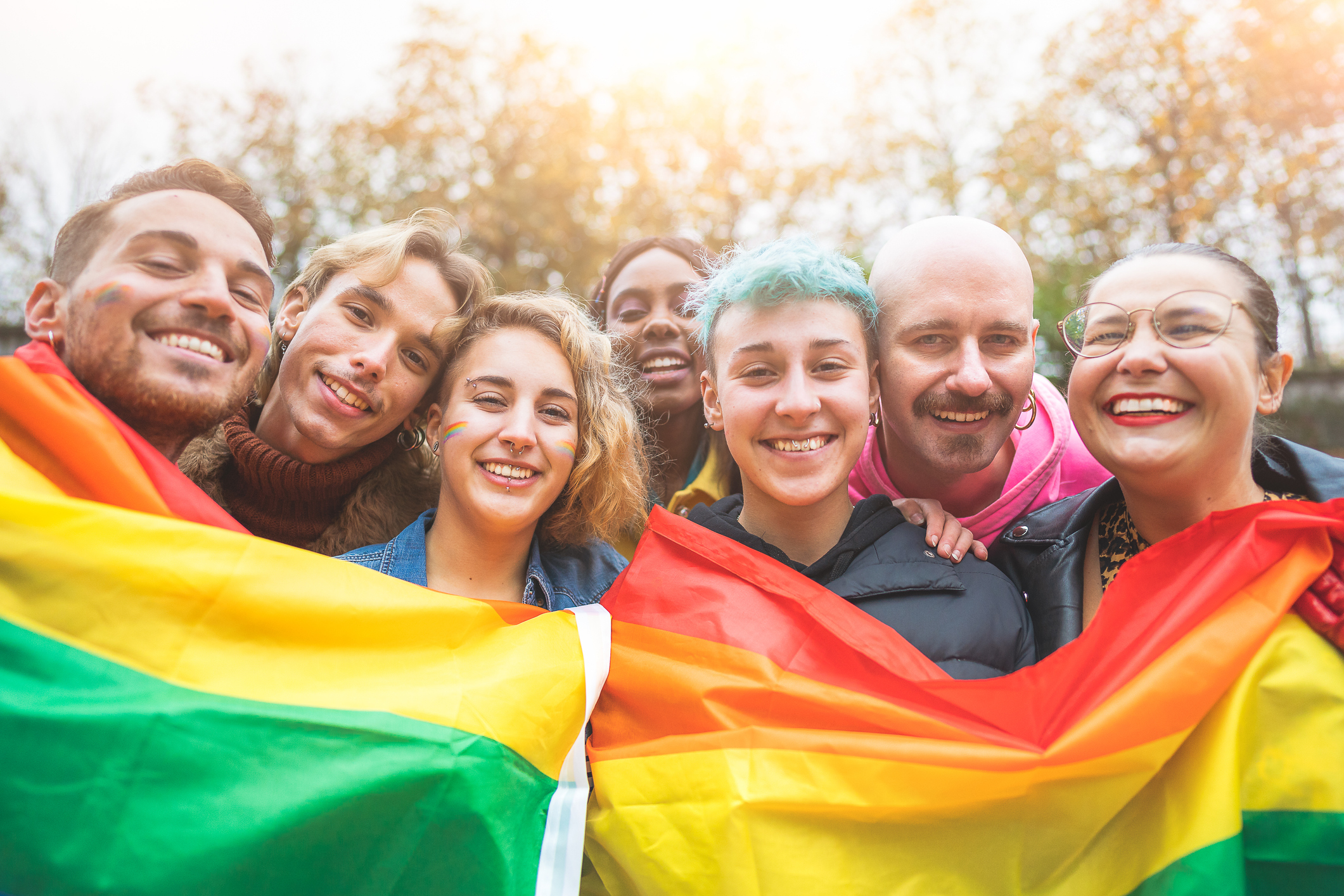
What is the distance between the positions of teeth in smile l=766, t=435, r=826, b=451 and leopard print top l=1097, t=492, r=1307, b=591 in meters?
1.01

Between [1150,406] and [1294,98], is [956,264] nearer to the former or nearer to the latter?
[1150,406]

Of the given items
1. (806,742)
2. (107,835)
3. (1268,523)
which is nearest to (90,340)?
(107,835)

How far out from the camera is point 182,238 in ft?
8.63

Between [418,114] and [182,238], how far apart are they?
17911 mm

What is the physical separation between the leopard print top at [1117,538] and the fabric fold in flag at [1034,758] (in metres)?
0.38

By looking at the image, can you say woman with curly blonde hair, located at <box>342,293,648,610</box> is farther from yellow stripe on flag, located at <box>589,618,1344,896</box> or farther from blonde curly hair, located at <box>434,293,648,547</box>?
yellow stripe on flag, located at <box>589,618,1344,896</box>

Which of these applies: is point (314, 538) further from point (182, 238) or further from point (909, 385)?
point (909, 385)

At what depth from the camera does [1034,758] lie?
1.97 meters

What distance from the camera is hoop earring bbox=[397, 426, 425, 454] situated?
3572 mm

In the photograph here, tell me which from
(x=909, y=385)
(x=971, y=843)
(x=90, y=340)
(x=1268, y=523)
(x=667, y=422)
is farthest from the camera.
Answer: (x=667, y=422)

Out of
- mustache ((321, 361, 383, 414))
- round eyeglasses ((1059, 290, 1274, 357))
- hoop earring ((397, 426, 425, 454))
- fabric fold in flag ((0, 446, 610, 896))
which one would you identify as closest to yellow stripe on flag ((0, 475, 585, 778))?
fabric fold in flag ((0, 446, 610, 896))

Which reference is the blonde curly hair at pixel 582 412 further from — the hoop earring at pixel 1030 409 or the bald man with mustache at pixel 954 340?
the hoop earring at pixel 1030 409

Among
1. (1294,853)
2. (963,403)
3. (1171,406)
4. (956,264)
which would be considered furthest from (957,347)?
(1294,853)

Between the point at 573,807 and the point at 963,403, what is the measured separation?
1.87 metres
